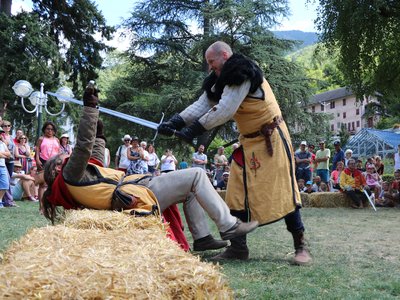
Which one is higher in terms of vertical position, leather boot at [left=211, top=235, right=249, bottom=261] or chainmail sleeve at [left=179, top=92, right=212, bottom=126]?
chainmail sleeve at [left=179, top=92, right=212, bottom=126]

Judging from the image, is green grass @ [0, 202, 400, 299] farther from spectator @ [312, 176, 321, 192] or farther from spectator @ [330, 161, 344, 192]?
spectator @ [312, 176, 321, 192]

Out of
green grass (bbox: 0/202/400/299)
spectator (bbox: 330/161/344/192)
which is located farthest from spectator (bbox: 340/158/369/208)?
green grass (bbox: 0/202/400/299)

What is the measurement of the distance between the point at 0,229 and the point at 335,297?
13.2ft

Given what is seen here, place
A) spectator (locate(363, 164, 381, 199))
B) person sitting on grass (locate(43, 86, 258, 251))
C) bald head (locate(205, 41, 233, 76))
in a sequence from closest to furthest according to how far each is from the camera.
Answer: person sitting on grass (locate(43, 86, 258, 251)), bald head (locate(205, 41, 233, 76)), spectator (locate(363, 164, 381, 199))

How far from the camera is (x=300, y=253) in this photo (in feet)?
13.6

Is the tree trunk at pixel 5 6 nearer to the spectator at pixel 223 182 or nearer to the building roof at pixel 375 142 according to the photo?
the spectator at pixel 223 182

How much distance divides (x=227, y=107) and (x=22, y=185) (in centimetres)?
883

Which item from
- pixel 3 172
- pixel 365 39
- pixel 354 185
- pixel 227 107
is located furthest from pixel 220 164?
pixel 227 107

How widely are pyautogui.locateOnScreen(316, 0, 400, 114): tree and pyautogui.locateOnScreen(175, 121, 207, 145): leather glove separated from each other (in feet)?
38.6

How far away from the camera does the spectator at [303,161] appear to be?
13.1 meters

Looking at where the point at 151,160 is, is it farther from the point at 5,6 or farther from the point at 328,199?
the point at 5,6

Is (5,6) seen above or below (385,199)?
above

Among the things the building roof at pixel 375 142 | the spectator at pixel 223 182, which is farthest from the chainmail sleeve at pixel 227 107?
the building roof at pixel 375 142

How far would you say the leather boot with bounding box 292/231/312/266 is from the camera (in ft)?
13.3
